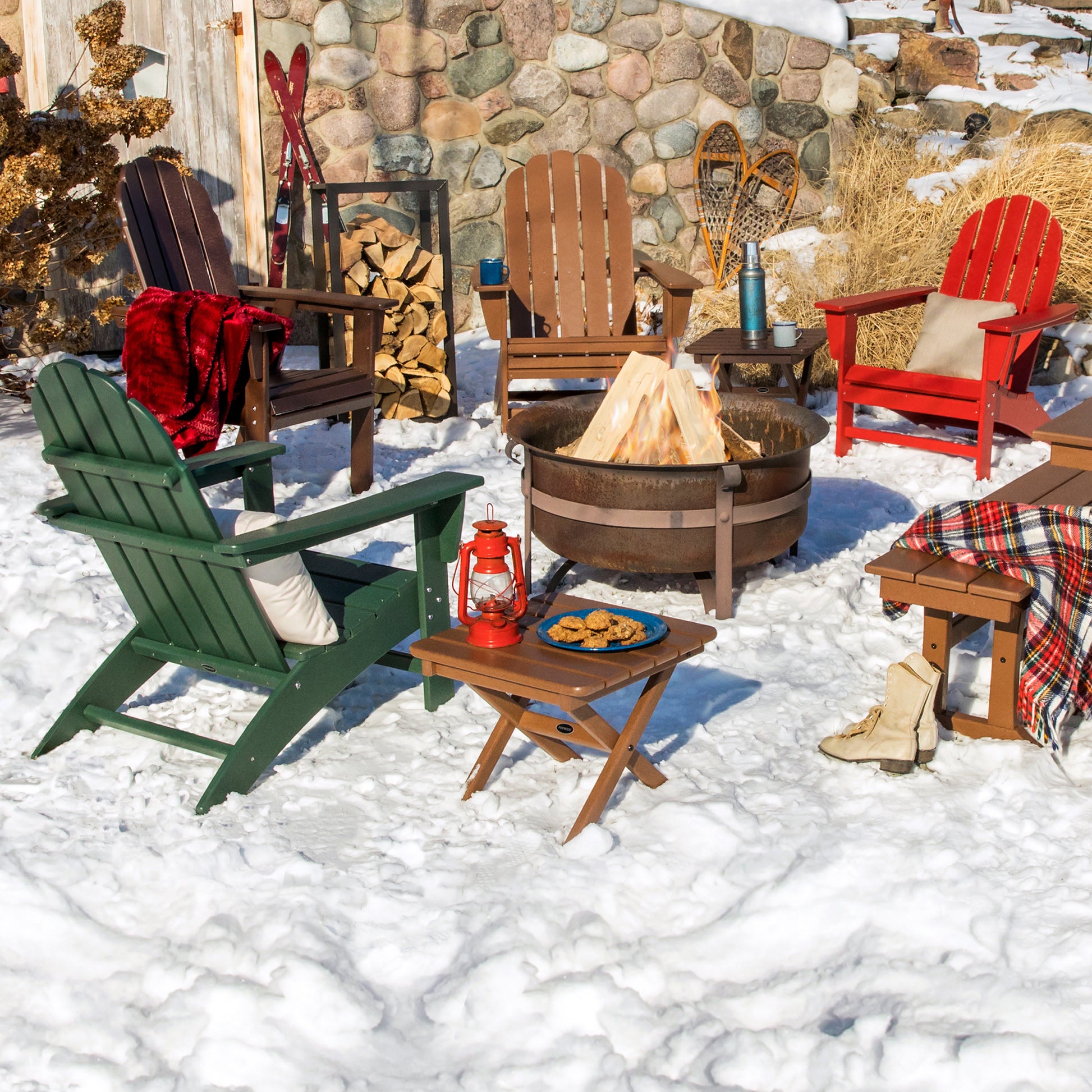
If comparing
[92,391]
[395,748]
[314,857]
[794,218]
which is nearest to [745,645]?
[395,748]

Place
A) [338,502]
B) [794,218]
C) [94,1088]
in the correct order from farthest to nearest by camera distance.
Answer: [794,218] < [338,502] < [94,1088]

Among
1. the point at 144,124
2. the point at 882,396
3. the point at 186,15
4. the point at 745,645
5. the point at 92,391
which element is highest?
the point at 186,15

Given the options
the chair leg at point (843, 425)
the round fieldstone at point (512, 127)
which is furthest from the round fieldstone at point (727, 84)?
the chair leg at point (843, 425)

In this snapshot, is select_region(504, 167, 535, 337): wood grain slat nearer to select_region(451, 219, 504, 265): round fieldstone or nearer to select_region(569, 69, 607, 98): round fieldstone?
select_region(451, 219, 504, 265): round fieldstone

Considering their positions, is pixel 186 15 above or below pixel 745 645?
above

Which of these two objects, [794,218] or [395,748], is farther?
[794,218]

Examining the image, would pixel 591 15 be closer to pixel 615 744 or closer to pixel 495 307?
pixel 495 307

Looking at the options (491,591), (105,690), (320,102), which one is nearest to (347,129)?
(320,102)

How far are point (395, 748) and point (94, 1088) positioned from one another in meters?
1.12

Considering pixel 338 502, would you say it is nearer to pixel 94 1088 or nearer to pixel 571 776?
pixel 571 776

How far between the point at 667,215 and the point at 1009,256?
2.42 m

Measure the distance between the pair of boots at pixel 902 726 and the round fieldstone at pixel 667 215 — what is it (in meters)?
4.92

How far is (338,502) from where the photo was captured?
4.61 meters

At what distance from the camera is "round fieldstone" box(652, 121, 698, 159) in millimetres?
7047
